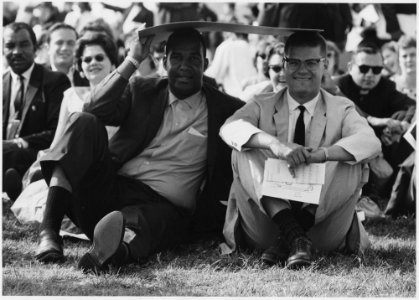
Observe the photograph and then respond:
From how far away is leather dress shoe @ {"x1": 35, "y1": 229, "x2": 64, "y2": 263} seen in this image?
4.86 metres

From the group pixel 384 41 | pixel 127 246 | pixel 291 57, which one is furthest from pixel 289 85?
pixel 384 41

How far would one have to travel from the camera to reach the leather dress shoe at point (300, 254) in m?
4.71

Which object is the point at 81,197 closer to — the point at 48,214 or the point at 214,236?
the point at 48,214

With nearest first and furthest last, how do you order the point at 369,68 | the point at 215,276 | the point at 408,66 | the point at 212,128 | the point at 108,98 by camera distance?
the point at 215,276 < the point at 108,98 < the point at 212,128 < the point at 369,68 < the point at 408,66

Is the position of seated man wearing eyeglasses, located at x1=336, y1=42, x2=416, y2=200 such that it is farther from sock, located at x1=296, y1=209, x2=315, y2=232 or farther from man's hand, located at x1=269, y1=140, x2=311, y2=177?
man's hand, located at x1=269, y1=140, x2=311, y2=177

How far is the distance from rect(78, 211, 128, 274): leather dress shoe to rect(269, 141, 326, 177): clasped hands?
1021mm

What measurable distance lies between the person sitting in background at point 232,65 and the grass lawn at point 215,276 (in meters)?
5.06

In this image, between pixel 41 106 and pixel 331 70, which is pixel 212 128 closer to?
pixel 41 106

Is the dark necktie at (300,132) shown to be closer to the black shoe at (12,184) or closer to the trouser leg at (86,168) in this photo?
the trouser leg at (86,168)

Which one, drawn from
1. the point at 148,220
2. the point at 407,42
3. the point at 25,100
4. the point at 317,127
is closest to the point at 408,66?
the point at 407,42

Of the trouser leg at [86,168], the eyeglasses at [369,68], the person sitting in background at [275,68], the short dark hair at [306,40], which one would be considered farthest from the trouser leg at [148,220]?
the eyeglasses at [369,68]

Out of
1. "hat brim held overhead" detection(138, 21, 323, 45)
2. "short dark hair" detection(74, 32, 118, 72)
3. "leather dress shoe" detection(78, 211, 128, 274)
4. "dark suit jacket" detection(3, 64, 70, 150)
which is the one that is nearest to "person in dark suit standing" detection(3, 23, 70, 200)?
"dark suit jacket" detection(3, 64, 70, 150)

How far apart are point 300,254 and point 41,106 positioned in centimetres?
361

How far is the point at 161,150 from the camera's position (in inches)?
216
